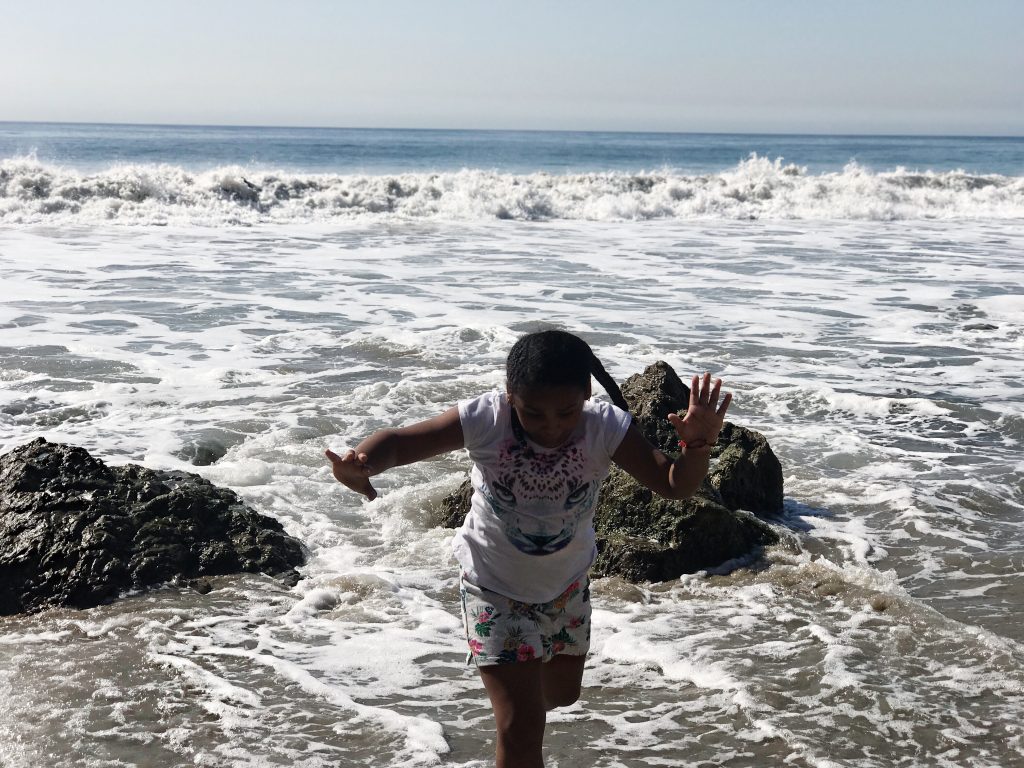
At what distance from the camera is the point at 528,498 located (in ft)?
9.96

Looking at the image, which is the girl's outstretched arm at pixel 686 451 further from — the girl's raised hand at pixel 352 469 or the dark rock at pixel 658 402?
the dark rock at pixel 658 402

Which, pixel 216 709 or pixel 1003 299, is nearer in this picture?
pixel 216 709

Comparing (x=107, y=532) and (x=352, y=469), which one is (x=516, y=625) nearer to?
(x=352, y=469)

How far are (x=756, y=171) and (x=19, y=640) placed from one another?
35.5 metres

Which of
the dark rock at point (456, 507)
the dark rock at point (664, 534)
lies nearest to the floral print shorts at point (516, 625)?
the dark rock at point (664, 534)

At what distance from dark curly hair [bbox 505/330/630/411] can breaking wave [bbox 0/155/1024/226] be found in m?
22.1

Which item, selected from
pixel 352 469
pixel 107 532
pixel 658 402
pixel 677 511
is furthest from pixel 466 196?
pixel 352 469

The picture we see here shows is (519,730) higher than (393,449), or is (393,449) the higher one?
(393,449)

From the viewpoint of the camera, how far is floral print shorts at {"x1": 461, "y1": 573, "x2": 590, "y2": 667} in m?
3.02

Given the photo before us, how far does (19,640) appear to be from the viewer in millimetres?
4387

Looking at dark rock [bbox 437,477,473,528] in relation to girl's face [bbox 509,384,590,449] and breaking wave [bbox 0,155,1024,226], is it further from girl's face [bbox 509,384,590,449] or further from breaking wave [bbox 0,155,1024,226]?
breaking wave [bbox 0,155,1024,226]

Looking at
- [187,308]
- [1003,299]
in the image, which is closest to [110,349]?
[187,308]

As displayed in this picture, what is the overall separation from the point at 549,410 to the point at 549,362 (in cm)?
15

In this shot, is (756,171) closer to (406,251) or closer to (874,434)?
(406,251)
